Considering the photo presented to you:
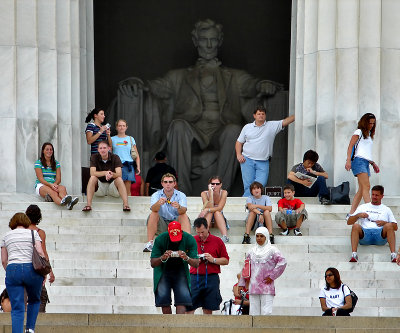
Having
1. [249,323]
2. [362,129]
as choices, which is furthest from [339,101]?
[249,323]

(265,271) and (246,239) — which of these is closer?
(265,271)

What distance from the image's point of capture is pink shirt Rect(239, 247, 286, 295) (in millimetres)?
20391

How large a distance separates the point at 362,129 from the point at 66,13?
655 centimetres

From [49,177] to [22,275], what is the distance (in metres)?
7.92

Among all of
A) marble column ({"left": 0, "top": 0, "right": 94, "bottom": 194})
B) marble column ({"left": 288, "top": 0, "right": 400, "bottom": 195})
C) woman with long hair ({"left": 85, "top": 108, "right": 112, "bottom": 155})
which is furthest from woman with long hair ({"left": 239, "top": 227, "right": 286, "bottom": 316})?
marble column ({"left": 0, "top": 0, "right": 94, "bottom": 194})

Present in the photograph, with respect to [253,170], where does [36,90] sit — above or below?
above

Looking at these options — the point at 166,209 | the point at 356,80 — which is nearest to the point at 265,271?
the point at 166,209

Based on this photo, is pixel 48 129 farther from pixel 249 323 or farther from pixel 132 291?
pixel 249 323

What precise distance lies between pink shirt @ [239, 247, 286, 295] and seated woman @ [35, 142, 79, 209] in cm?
603

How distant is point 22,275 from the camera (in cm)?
1880

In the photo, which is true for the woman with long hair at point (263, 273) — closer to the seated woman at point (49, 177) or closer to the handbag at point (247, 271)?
the handbag at point (247, 271)

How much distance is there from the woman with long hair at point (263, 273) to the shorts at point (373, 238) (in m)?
3.59

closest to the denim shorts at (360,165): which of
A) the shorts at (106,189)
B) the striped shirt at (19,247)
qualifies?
the shorts at (106,189)

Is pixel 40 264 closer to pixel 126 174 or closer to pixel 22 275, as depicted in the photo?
pixel 22 275
